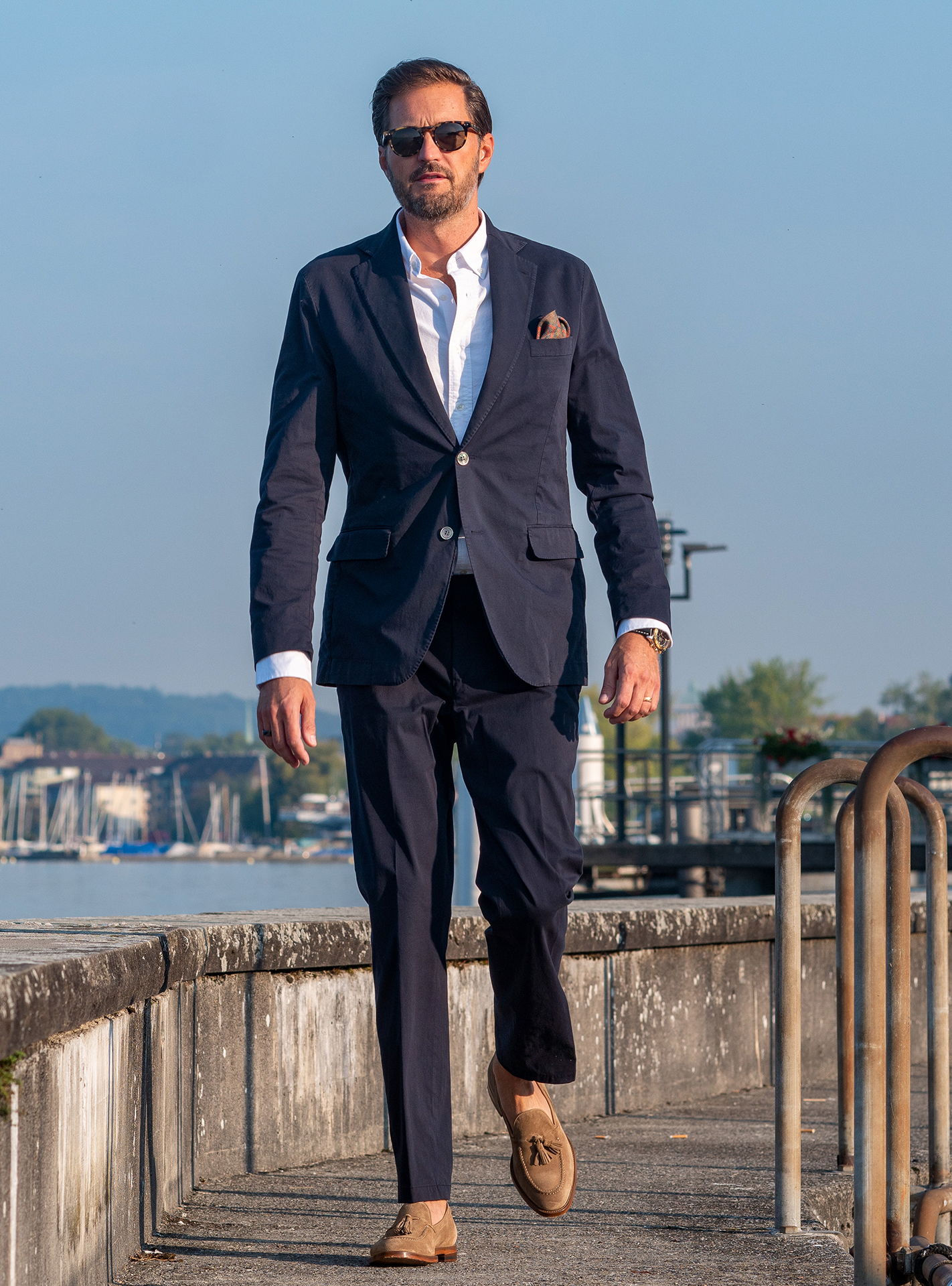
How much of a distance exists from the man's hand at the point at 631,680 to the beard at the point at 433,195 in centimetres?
92

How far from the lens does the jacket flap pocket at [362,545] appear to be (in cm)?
302

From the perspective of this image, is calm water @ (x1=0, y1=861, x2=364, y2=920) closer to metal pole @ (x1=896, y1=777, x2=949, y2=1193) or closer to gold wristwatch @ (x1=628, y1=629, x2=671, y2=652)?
metal pole @ (x1=896, y1=777, x2=949, y2=1193)

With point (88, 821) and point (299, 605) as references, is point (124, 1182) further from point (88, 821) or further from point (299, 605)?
point (88, 821)

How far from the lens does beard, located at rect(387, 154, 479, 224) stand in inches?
123

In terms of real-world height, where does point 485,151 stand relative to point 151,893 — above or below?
above

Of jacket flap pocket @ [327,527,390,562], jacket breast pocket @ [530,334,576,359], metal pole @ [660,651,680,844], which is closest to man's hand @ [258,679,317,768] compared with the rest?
jacket flap pocket @ [327,527,390,562]

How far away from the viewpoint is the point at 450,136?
311 centimetres

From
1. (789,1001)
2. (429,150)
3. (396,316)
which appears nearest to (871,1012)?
(789,1001)

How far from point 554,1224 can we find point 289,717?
128 cm

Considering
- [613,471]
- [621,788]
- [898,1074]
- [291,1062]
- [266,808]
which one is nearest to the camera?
[898,1074]

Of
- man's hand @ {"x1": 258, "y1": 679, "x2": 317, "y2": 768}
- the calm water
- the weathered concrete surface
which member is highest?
man's hand @ {"x1": 258, "y1": 679, "x2": 317, "y2": 768}

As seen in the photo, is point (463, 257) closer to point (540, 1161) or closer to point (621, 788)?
point (540, 1161)

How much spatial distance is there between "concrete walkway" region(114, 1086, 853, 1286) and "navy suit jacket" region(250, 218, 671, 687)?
1.09 metres

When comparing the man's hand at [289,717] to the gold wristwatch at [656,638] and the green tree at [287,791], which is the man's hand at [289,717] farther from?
the green tree at [287,791]
